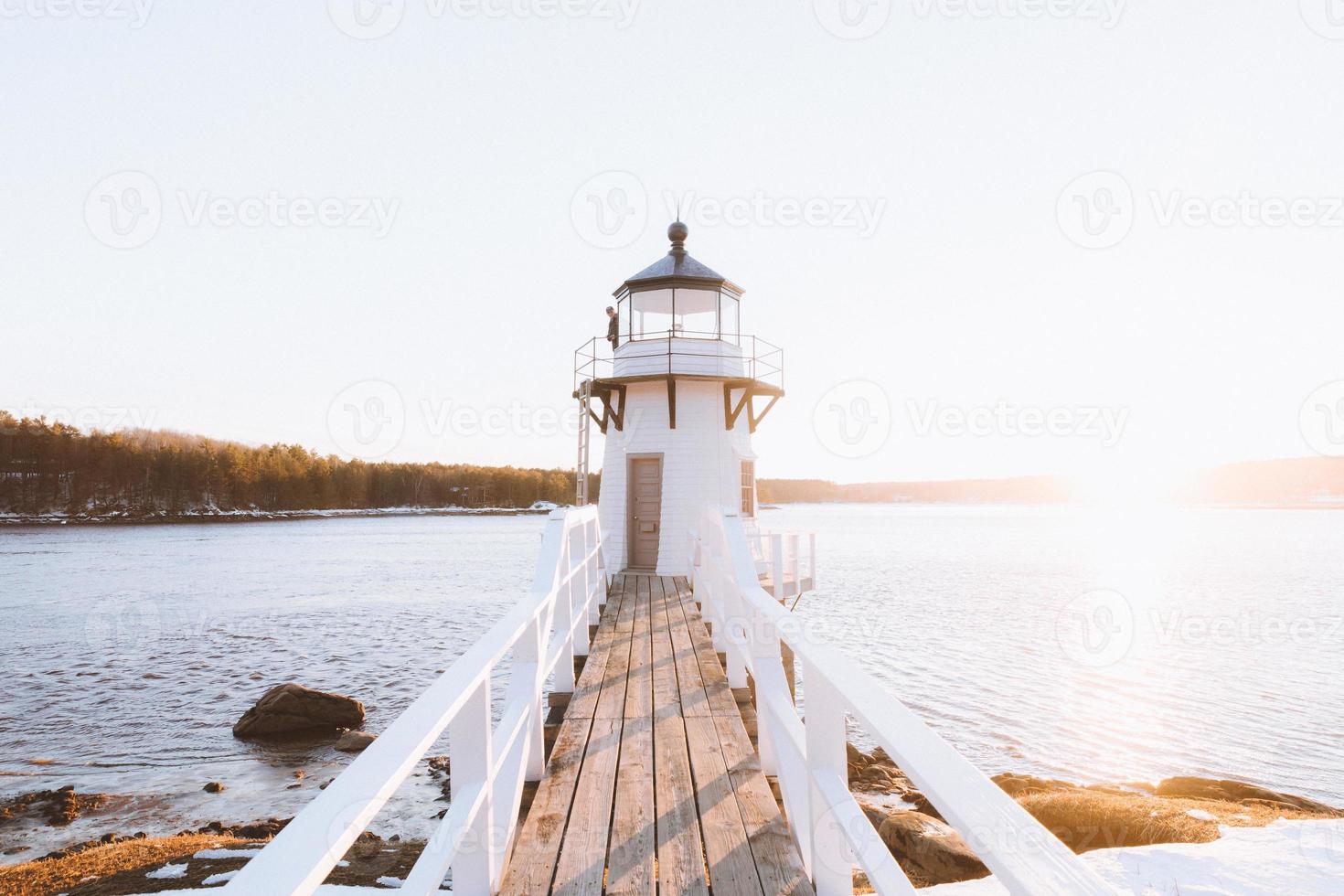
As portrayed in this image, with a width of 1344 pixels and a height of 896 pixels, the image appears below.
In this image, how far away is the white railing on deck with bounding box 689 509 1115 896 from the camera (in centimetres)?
128

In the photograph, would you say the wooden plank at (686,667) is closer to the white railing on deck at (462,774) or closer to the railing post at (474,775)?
the white railing on deck at (462,774)

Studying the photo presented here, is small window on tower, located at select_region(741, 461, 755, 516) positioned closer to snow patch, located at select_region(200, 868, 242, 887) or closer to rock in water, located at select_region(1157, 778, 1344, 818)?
rock in water, located at select_region(1157, 778, 1344, 818)

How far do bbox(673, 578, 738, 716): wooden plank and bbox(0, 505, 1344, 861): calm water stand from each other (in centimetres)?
466

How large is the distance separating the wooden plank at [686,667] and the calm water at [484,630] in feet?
14.6

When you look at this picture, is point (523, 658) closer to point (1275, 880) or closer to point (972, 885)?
point (972, 885)

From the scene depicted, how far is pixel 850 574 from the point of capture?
135 ft

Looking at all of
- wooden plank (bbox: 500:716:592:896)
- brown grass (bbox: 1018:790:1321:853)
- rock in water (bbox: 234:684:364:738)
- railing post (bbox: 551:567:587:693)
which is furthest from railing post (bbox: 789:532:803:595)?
rock in water (bbox: 234:684:364:738)

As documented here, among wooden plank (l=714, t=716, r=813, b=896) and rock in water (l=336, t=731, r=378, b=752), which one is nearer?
wooden plank (l=714, t=716, r=813, b=896)

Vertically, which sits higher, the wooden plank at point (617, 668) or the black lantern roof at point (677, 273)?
the black lantern roof at point (677, 273)

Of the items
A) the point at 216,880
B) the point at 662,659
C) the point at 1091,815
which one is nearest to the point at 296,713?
the point at 216,880

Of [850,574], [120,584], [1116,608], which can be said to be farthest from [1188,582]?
[120,584]

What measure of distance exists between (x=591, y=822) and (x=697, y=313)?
1222cm

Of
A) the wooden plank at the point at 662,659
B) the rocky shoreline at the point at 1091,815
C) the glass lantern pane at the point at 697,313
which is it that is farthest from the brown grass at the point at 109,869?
the glass lantern pane at the point at 697,313

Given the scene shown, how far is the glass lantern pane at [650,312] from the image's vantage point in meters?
14.4
